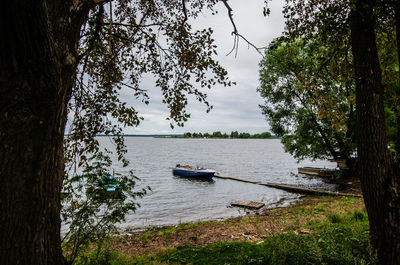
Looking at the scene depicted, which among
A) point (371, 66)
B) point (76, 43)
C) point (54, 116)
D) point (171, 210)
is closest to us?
point (54, 116)

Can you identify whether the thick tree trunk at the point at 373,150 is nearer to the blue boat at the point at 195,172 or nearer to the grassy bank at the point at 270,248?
the grassy bank at the point at 270,248

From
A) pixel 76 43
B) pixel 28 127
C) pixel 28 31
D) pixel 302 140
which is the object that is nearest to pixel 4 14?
pixel 28 31

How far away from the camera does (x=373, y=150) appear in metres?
3.56

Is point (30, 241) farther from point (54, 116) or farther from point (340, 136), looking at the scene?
point (340, 136)

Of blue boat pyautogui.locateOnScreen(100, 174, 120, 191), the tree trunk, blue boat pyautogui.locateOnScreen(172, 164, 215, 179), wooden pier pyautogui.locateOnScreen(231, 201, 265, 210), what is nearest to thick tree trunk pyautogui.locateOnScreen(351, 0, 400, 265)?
the tree trunk

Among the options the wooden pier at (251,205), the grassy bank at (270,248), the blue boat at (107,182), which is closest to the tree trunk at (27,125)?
the blue boat at (107,182)

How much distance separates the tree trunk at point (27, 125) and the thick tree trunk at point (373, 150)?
4.18 m

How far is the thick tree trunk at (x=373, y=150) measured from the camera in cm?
338

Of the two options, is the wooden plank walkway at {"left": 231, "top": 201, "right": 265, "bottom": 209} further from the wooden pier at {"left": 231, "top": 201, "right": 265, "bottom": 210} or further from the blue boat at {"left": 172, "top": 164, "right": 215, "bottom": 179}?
the blue boat at {"left": 172, "top": 164, "right": 215, "bottom": 179}

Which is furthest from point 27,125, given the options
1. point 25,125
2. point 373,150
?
point 373,150

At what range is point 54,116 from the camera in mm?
2225

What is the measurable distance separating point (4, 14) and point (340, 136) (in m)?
24.8

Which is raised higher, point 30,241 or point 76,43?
point 76,43

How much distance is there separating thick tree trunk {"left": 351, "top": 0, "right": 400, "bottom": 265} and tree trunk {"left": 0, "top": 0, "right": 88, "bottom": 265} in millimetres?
4179
